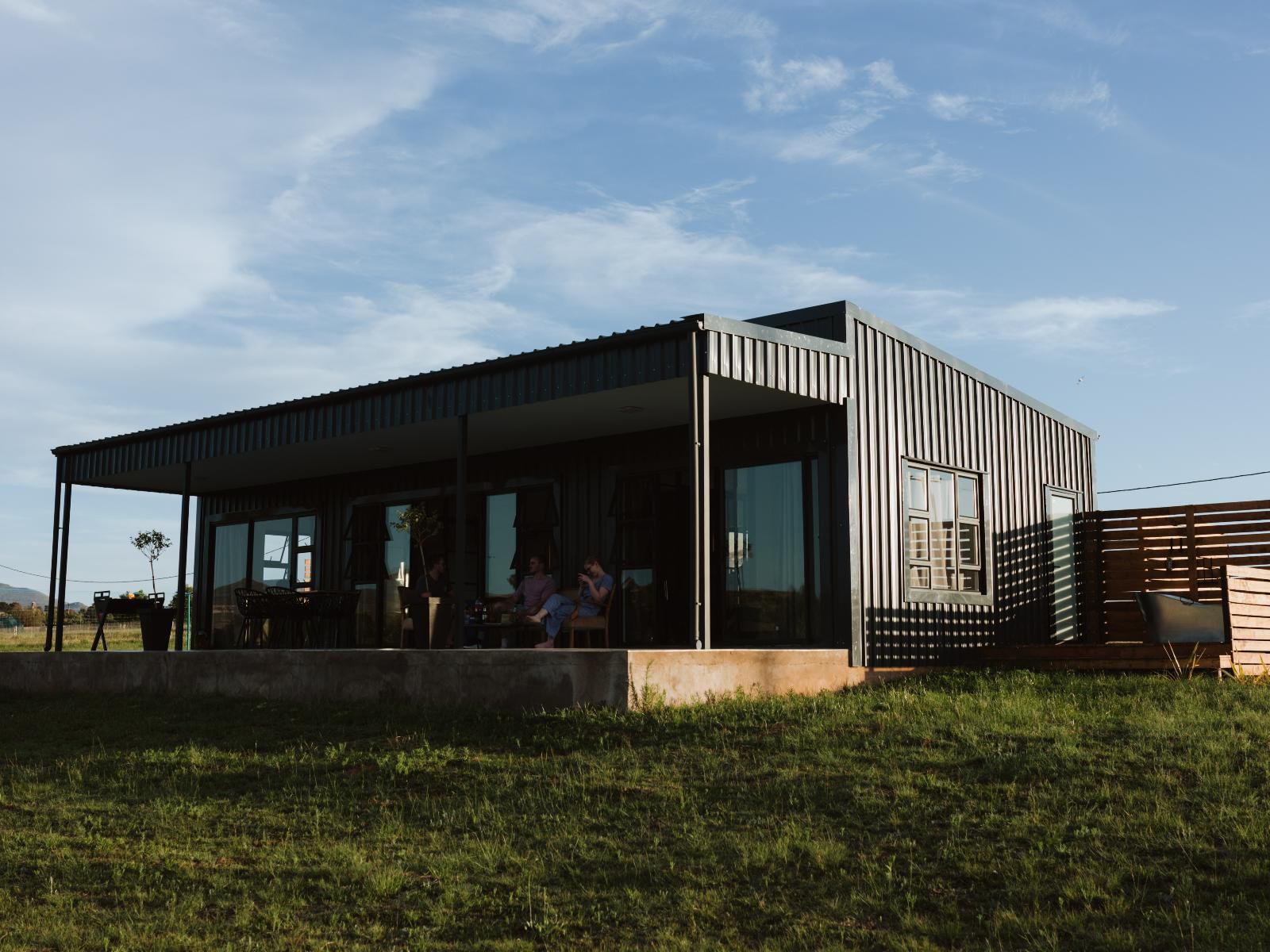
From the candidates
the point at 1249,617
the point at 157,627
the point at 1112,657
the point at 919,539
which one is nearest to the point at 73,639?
the point at 157,627

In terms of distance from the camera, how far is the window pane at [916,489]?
1250 centimetres

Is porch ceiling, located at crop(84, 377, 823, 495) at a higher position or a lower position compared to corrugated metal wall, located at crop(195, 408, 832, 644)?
higher

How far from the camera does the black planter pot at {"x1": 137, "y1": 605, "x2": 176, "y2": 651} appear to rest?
46.9ft

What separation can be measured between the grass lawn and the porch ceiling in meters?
3.05

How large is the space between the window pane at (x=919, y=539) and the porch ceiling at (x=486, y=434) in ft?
6.01

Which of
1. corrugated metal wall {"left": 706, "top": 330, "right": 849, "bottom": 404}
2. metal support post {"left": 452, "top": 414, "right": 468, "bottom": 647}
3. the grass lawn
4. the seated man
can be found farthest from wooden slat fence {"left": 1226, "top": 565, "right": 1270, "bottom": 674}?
metal support post {"left": 452, "top": 414, "right": 468, "bottom": 647}

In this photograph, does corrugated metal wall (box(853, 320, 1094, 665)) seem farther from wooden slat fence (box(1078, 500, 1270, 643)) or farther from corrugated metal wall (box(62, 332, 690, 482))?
corrugated metal wall (box(62, 332, 690, 482))

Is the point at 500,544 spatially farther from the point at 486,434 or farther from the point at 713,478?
the point at 713,478

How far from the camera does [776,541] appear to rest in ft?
39.2

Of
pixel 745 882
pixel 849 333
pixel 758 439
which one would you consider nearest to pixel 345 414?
pixel 758 439

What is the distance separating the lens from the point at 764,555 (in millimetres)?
12016

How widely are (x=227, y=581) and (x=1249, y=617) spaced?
13.4 meters

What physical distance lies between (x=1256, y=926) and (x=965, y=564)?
8499 millimetres

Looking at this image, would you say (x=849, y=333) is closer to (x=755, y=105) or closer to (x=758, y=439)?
(x=758, y=439)
